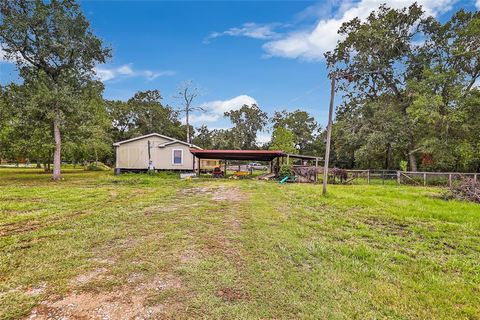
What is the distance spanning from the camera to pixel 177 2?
1430cm

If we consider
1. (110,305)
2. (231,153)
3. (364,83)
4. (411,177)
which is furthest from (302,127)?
(110,305)

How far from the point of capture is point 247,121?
2077 inches

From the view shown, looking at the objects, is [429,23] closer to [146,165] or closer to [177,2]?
[177,2]

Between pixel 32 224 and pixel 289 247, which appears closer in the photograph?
pixel 289 247

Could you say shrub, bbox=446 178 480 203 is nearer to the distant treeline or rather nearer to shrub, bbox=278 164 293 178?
the distant treeline

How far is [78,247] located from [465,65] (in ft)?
86.4

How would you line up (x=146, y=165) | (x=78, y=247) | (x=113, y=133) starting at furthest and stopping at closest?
(x=113, y=133)
(x=146, y=165)
(x=78, y=247)

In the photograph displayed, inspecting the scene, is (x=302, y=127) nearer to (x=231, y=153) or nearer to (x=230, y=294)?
(x=231, y=153)

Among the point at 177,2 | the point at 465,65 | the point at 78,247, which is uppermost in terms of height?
the point at 177,2

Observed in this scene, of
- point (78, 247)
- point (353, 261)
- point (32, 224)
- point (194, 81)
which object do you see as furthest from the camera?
point (194, 81)

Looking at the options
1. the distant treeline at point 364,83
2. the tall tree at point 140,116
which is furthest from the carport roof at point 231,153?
the tall tree at point 140,116

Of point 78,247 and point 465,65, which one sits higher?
point 465,65

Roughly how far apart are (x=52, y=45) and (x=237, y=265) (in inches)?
749

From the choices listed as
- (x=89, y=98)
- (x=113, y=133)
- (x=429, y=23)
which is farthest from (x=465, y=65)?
(x=113, y=133)
